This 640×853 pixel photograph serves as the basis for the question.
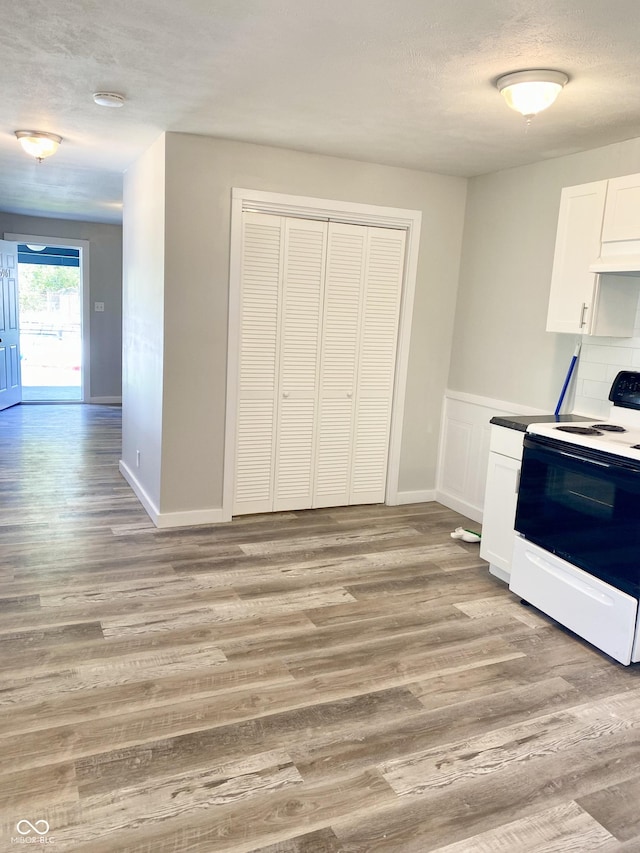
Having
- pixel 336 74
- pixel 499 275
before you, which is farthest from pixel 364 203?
pixel 336 74

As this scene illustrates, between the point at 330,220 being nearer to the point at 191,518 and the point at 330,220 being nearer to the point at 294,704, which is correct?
the point at 191,518

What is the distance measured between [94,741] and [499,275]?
12.0 ft

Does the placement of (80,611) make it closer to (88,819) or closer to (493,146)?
(88,819)

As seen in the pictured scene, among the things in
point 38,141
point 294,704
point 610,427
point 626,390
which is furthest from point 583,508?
point 38,141

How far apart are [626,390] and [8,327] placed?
729cm

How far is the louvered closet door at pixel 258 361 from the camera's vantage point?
4.18 metres

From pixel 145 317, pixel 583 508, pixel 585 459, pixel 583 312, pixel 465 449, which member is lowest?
pixel 465 449

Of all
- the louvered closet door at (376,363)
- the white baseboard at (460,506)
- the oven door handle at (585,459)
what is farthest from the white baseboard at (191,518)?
the oven door handle at (585,459)

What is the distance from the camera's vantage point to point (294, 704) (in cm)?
239

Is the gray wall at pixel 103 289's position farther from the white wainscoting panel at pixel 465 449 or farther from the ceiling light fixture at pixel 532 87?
the ceiling light fixture at pixel 532 87

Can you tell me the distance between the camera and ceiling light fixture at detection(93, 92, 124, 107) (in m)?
3.12

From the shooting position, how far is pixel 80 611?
3.01 metres

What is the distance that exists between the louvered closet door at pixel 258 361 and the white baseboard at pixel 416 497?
1.05 metres

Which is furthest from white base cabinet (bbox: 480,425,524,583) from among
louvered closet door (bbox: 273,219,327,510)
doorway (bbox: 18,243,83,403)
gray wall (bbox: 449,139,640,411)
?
doorway (bbox: 18,243,83,403)
